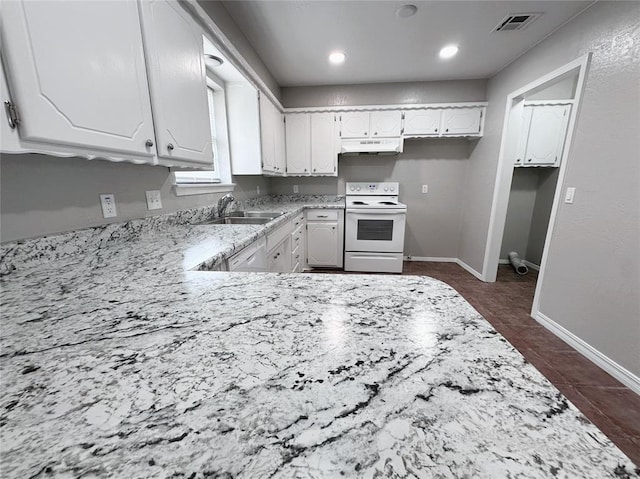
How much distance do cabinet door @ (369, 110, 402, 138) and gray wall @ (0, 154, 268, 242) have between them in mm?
2737

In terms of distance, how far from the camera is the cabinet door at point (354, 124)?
326cm

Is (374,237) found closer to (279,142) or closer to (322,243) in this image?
(322,243)

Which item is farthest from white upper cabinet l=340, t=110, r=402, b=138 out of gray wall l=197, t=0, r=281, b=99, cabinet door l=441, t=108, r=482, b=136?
gray wall l=197, t=0, r=281, b=99

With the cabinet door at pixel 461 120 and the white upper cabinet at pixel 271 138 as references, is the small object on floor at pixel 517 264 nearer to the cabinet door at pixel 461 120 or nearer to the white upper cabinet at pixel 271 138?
the cabinet door at pixel 461 120

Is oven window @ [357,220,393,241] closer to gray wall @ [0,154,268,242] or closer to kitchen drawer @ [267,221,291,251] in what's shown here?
kitchen drawer @ [267,221,291,251]

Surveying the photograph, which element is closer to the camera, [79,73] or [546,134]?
[79,73]

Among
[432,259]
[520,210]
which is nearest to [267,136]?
[432,259]

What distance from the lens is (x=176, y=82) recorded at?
1218 millimetres

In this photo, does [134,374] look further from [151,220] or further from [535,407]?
→ [151,220]

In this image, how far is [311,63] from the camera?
272 centimetres

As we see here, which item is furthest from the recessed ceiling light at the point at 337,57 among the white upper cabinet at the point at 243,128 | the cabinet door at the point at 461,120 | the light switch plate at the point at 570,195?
the light switch plate at the point at 570,195

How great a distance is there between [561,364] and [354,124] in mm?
3107

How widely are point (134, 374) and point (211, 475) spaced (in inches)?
9.4

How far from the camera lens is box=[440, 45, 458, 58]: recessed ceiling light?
2416mm
